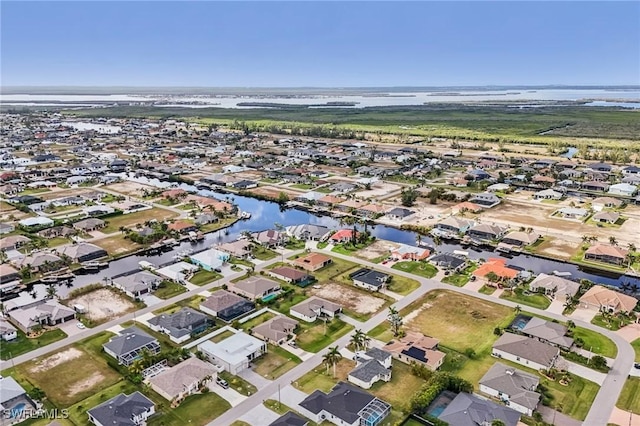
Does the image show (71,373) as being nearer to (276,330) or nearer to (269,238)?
(276,330)

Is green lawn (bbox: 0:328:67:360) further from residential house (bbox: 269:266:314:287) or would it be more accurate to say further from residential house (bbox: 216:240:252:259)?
residential house (bbox: 216:240:252:259)

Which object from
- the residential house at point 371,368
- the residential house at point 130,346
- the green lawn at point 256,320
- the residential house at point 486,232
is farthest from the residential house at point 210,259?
the residential house at point 486,232

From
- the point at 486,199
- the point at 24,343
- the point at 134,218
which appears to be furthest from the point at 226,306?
the point at 486,199

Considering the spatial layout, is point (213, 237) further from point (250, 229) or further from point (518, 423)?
point (518, 423)

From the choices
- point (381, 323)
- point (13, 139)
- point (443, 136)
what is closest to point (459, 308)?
point (381, 323)

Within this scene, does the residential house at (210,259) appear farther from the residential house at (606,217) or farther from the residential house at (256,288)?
the residential house at (606,217)
